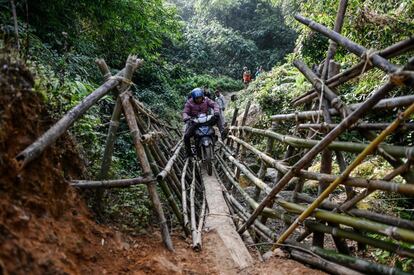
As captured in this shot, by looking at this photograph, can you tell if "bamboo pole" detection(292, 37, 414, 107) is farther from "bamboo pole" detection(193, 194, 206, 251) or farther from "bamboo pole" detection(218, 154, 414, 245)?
"bamboo pole" detection(193, 194, 206, 251)

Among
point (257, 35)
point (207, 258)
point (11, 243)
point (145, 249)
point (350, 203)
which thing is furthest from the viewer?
point (257, 35)

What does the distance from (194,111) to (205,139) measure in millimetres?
820

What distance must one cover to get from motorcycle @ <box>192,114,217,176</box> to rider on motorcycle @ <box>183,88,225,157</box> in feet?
0.25

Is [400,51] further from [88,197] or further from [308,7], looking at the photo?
[308,7]

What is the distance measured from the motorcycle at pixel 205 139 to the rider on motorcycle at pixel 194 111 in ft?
0.25

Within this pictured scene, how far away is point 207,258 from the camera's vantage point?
304 centimetres

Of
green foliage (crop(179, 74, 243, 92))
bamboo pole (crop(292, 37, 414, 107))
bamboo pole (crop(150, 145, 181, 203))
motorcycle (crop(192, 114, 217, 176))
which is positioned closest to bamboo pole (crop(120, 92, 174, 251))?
bamboo pole (crop(150, 145, 181, 203))

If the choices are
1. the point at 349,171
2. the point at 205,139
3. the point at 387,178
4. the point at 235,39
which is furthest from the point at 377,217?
the point at 235,39

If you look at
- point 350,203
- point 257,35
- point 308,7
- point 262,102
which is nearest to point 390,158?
point 350,203

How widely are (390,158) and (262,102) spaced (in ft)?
26.7

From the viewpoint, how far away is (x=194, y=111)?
6840 millimetres

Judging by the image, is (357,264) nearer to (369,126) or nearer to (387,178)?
(387,178)

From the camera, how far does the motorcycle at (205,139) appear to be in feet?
20.4

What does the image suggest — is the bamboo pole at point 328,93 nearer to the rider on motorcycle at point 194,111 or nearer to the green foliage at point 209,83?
the rider on motorcycle at point 194,111
